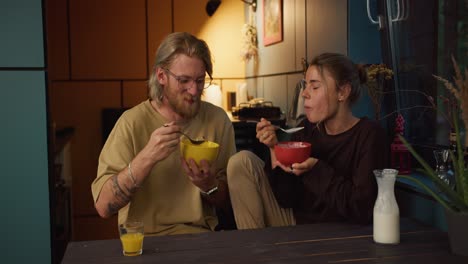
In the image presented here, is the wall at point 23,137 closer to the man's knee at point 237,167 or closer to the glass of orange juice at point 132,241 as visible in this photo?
the man's knee at point 237,167

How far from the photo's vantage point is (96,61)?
5293mm

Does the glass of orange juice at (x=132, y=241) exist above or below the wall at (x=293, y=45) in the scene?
below

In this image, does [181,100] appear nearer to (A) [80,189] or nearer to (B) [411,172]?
(B) [411,172]

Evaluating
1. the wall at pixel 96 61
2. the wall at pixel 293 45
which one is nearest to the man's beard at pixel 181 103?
the wall at pixel 293 45

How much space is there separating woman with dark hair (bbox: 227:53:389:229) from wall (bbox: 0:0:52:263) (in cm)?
109

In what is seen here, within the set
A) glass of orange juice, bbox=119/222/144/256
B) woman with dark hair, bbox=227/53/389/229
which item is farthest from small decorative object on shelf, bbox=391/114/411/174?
glass of orange juice, bbox=119/222/144/256

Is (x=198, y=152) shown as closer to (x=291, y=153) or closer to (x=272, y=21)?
(x=291, y=153)

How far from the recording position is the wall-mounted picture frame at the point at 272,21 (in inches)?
166

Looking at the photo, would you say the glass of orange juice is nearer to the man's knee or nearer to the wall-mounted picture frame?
the man's knee

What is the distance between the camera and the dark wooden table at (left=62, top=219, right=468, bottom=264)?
1372mm

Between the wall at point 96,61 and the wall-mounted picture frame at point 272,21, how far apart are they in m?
0.98

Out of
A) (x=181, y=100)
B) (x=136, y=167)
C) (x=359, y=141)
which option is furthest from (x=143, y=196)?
(x=359, y=141)

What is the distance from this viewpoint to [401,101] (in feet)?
8.34

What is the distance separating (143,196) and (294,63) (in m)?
2.14
